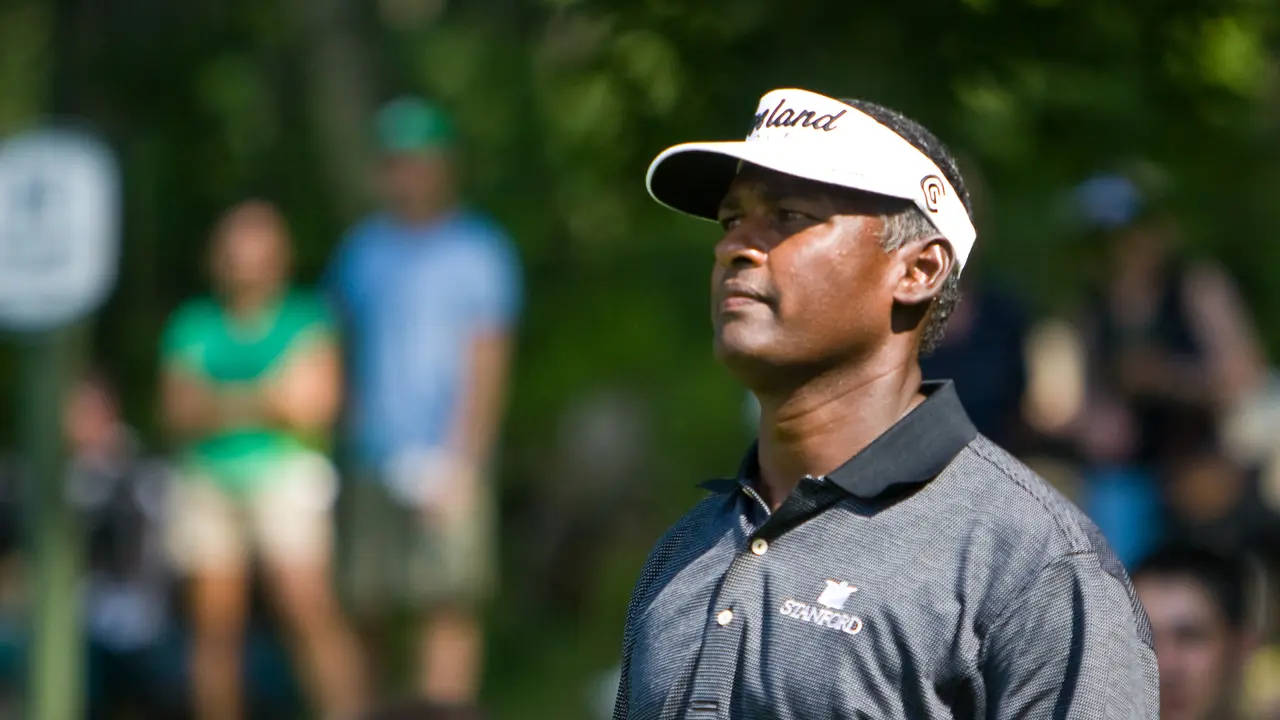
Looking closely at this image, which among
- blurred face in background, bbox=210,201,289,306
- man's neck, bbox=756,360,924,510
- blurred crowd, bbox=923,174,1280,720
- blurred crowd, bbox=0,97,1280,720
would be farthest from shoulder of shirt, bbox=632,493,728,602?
blurred face in background, bbox=210,201,289,306

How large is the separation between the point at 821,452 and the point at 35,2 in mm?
11043

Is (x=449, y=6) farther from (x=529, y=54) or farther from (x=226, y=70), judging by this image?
(x=226, y=70)

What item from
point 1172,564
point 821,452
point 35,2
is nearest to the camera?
point 821,452

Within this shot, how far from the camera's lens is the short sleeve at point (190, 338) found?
8.48 meters

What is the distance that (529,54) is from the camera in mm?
11875

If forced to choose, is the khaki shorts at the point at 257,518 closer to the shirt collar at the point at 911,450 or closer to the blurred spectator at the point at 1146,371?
the blurred spectator at the point at 1146,371

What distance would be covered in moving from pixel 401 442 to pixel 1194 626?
3433 millimetres

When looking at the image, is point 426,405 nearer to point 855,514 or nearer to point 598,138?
point 598,138

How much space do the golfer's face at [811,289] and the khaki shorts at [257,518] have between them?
5339 millimetres

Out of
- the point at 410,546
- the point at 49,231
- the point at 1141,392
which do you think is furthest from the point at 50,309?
the point at 1141,392

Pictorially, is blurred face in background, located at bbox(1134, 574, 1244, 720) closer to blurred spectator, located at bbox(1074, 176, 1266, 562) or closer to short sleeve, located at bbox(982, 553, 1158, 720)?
blurred spectator, located at bbox(1074, 176, 1266, 562)

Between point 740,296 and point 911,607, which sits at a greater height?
point 740,296

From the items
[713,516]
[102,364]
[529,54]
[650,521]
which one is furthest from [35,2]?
[713,516]

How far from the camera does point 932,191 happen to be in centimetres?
306
